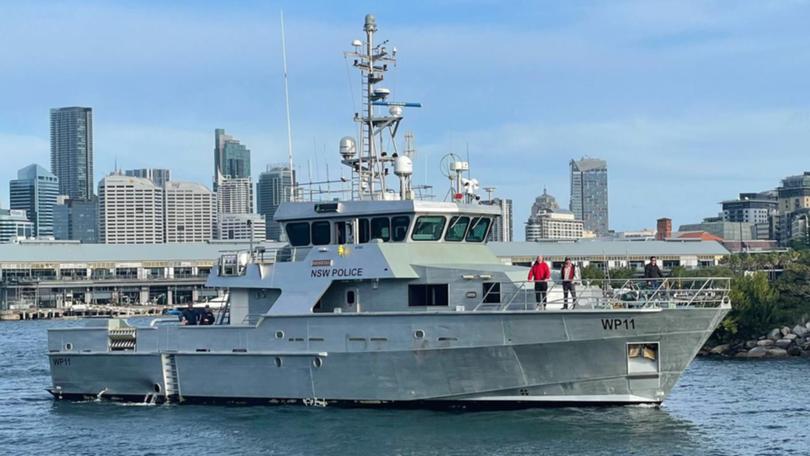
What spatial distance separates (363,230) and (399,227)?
0.94 meters

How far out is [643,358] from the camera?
24.2m

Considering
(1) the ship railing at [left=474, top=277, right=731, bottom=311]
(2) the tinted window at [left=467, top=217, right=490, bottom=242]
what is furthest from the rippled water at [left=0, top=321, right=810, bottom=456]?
(2) the tinted window at [left=467, top=217, right=490, bottom=242]

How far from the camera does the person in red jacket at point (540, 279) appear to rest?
24.2 meters

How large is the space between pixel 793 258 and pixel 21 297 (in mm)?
68241

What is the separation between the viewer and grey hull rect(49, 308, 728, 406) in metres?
23.9

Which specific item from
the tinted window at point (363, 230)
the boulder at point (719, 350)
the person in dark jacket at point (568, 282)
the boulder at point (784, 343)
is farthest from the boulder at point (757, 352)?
the tinted window at point (363, 230)

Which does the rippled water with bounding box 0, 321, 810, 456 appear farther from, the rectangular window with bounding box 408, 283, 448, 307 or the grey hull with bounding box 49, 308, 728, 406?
the rectangular window with bounding box 408, 283, 448, 307

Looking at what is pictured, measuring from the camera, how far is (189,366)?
2767 cm

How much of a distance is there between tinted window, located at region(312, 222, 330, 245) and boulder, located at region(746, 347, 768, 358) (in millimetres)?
21103

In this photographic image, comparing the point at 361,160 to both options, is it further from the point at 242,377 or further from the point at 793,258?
the point at 793,258

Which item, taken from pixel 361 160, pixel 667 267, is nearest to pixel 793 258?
pixel 667 267

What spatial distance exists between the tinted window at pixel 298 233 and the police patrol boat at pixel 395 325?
1.2 inches

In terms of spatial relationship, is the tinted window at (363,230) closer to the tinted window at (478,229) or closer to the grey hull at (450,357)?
the grey hull at (450,357)

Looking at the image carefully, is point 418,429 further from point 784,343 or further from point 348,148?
point 784,343
